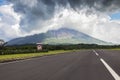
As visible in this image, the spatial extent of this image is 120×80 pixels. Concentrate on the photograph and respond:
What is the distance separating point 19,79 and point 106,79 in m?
3.40

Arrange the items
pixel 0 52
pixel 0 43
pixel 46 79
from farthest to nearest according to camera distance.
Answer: pixel 0 43 → pixel 0 52 → pixel 46 79

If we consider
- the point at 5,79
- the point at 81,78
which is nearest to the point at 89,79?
the point at 81,78

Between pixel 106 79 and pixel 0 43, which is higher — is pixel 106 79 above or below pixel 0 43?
below

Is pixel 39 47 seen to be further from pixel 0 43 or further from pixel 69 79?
pixel 69 79

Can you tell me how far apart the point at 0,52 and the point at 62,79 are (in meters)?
49.2

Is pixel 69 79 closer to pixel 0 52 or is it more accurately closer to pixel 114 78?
pixel 114 78

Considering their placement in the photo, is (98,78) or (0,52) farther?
(0,52)

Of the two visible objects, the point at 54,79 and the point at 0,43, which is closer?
the point at 54,79

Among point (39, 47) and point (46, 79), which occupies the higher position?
point (39, 47)

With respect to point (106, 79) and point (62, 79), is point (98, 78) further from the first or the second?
point (62, 79)

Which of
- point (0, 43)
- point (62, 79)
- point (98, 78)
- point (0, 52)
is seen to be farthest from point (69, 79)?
point (0, 43)

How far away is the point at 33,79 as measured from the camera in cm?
1124

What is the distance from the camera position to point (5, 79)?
11586mm

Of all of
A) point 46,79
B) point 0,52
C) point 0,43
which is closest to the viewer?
point 46,79
